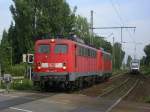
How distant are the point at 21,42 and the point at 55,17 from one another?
726cm

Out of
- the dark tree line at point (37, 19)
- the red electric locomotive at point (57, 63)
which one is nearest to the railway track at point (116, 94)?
the red electric locomotive at point (57, 63)

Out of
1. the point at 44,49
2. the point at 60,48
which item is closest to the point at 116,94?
the point at 60,48

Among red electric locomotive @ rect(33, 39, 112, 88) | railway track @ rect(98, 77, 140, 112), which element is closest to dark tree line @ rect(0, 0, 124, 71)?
railway track @ rect(98, 77, 140, 112)

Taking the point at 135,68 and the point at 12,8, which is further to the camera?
the point at 135,68

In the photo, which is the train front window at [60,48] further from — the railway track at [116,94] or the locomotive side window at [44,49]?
the railway track at [116,94]

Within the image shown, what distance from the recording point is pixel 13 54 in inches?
3504

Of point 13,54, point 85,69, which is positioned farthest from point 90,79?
point 13,54

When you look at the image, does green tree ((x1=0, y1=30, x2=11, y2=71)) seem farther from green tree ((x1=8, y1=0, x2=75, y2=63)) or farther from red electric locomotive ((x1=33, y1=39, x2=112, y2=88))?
red electric locomotive ((x1=33, y1=39, x2=112, y2=88))

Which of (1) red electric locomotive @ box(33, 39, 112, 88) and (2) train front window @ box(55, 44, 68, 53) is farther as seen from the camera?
(2) train front window @ box(55, 44, 68, 53)

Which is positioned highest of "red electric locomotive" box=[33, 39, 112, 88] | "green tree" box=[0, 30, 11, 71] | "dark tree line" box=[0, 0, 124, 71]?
"dark tree line" box=[0, 0, 124, 71]

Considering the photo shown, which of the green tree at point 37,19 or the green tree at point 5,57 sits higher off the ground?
the green tree at point 37,19

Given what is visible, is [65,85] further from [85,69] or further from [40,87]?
[85,69]

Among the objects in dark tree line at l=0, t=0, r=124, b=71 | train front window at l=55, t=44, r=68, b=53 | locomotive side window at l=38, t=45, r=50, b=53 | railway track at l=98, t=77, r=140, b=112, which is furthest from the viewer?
dark tree line at l=0, t=0, r=124, b=71

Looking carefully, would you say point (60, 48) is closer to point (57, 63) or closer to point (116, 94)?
point (57, 63)
